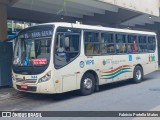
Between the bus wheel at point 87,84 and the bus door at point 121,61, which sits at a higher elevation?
the bus door at point 121,61

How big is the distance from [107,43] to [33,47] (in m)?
3.55

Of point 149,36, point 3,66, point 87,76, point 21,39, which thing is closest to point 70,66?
point 87,76

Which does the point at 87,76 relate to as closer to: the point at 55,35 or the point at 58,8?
the point at 55,35

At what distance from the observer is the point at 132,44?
48.5 ft

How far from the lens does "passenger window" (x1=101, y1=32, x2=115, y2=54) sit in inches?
499

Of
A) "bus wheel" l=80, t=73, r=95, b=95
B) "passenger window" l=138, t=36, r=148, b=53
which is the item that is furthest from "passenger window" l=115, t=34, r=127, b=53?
"bus wheel" l=80, t=73, r=95, b=95

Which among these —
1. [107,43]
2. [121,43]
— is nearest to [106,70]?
[107,43]

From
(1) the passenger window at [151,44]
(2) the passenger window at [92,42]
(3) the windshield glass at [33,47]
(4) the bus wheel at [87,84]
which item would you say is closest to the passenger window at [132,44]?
(1) the passenger window at [151,44]

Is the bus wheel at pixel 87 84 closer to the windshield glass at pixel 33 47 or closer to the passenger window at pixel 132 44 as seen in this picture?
the windshield glass at pixel 33 47

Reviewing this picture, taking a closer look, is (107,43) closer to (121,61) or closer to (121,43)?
(121,43)

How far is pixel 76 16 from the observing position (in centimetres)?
2166

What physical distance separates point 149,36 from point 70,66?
23.7 feet

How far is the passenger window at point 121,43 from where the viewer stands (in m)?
13.7

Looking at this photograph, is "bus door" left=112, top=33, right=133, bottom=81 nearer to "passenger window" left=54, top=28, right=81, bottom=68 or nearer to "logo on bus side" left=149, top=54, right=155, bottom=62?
"logo on bus side" left=149, top=54, right=155, bottom=62
